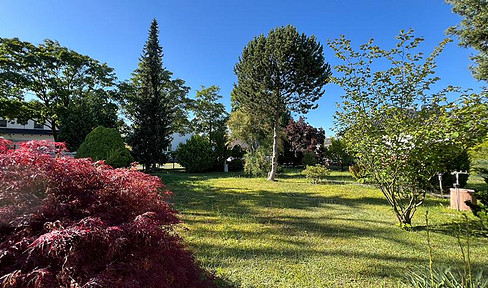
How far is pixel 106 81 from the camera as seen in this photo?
53.8ft

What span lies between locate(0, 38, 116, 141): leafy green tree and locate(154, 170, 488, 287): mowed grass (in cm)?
1591

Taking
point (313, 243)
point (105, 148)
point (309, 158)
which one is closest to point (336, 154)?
point (309, 158)

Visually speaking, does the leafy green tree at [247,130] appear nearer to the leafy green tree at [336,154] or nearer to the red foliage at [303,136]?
the red foliage at [303,136]

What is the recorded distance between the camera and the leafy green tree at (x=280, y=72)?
9.59m

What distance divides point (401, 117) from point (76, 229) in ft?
14.9

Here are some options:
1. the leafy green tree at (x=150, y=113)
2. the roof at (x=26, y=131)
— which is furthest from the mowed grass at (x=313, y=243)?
the roof at (x=26, y=131)

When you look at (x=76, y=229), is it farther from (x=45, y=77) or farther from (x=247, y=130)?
(x=45, y=77)

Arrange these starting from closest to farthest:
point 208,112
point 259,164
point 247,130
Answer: point 259,164 → point 247,130 → point 208,112

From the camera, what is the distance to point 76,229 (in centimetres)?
110

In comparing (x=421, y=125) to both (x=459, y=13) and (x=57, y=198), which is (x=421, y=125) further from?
(x=459, y=13)

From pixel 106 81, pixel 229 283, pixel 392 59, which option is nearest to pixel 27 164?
pixel 229 283

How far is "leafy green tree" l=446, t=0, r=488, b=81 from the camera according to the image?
1006 centimetres

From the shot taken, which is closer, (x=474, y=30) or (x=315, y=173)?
(x=315, y=173)

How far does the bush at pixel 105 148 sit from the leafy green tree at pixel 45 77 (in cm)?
831
